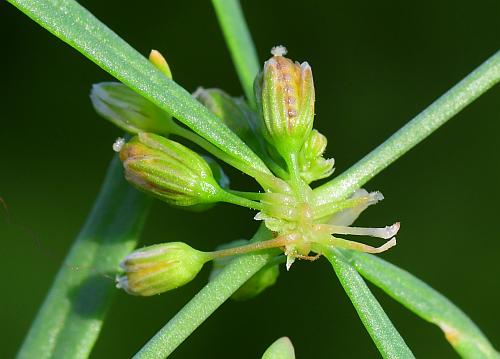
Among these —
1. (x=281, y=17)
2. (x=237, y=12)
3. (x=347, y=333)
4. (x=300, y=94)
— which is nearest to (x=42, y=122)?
(x=281, y=17)

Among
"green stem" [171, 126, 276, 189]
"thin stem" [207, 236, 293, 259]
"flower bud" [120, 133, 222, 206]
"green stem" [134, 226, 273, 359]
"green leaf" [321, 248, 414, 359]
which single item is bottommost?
"green leaf" [321, 248, 414, 359]

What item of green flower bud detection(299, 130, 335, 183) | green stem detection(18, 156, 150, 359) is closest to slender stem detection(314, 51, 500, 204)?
green flower bud detection(299, 130, 335, 183)

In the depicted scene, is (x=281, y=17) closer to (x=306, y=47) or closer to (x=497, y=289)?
(x=306, y=47)

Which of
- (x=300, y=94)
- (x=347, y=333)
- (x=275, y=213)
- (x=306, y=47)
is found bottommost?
(x=275, y=213)

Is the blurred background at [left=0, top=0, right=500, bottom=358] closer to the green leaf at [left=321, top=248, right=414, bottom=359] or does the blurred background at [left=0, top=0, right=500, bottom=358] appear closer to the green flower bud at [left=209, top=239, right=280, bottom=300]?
the green flower bud at [left=209, top=239, right=280, bottom=300]

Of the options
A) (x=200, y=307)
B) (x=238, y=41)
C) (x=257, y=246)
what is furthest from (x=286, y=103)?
(x=238, y=41)

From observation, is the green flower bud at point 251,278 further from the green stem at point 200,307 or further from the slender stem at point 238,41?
the slender stem at point 238,41
